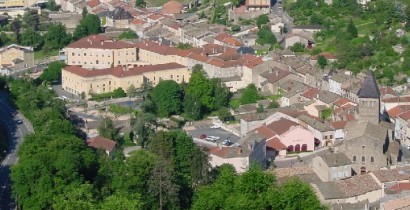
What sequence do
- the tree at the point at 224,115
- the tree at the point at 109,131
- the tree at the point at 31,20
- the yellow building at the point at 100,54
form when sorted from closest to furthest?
the tree at the point at 109,131
the tree at the point at 224,115
the yellow building at the point at 100,54
the tree at the point at 31,20

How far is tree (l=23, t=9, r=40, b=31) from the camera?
48.0 metres

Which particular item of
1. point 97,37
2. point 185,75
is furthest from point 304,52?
point 97,37

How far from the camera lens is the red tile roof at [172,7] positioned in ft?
164

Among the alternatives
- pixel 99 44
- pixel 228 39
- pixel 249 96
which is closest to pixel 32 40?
pixel 99 44

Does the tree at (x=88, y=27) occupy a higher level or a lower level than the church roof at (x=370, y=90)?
lower

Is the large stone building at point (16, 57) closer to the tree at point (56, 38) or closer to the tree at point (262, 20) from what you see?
the tree at point (56, 38)

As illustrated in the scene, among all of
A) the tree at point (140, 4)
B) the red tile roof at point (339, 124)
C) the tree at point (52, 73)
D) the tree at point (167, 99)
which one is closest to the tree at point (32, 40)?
the tree at point (52, 73)

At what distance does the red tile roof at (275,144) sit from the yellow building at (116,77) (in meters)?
8.84

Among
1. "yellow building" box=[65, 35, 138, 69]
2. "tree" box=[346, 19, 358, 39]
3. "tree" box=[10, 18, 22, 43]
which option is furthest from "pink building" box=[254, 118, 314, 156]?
"tree" box=[10, 18, 22, 43]

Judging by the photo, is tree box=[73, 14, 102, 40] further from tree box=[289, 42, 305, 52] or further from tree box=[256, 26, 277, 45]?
tree box=[289, 42, 305, 52]

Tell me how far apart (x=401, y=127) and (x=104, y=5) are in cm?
2363

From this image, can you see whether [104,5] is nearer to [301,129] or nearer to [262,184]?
[301,129]

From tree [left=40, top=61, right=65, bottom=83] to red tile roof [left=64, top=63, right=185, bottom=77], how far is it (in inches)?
31.8

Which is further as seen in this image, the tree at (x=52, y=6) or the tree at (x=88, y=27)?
the tree at (x=52, y=6)
